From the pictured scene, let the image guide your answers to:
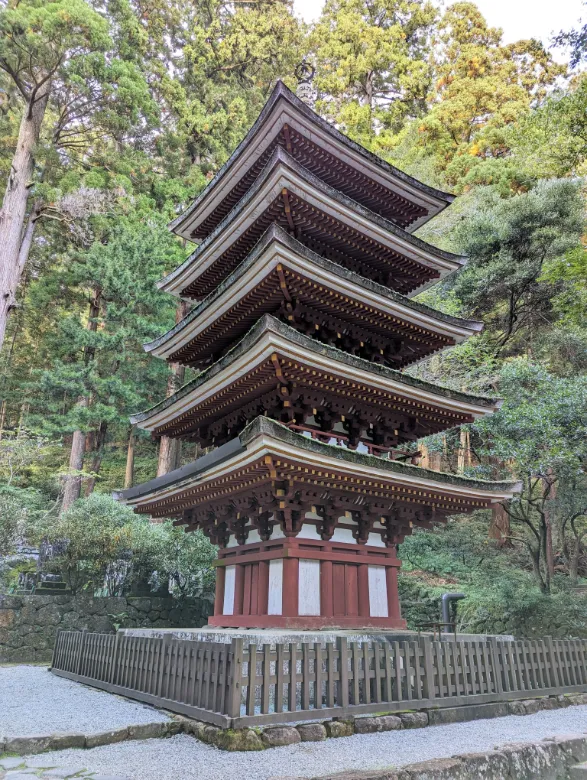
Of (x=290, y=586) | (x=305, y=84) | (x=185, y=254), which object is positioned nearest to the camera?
(x=290, y=586)

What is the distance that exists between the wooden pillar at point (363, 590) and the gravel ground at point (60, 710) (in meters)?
4.53

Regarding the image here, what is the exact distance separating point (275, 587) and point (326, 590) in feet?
3.08

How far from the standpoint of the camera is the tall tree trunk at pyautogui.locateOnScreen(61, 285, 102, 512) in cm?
2080

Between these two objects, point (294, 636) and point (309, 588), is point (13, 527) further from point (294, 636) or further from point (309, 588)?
point (294, 636)

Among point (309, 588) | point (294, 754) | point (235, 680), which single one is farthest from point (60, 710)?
point (309, 588)

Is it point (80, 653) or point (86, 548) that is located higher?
point (86, 548)

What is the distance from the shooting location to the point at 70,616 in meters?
13.3

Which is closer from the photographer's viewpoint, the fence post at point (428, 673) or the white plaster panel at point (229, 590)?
the fence post at point (428, 673)

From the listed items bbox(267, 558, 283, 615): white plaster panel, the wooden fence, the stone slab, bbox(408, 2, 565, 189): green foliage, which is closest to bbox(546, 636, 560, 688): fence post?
the wooden fence

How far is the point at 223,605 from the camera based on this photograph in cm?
1095

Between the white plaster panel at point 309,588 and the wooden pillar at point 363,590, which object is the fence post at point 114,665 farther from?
the wooden pillar at point 363,590

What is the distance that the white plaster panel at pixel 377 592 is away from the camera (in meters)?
10.1

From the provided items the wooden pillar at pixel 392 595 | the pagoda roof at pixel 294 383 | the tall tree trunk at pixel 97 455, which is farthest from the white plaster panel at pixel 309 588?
the tall tree trunk at pixel 97 455

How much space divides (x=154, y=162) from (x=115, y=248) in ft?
23.4
